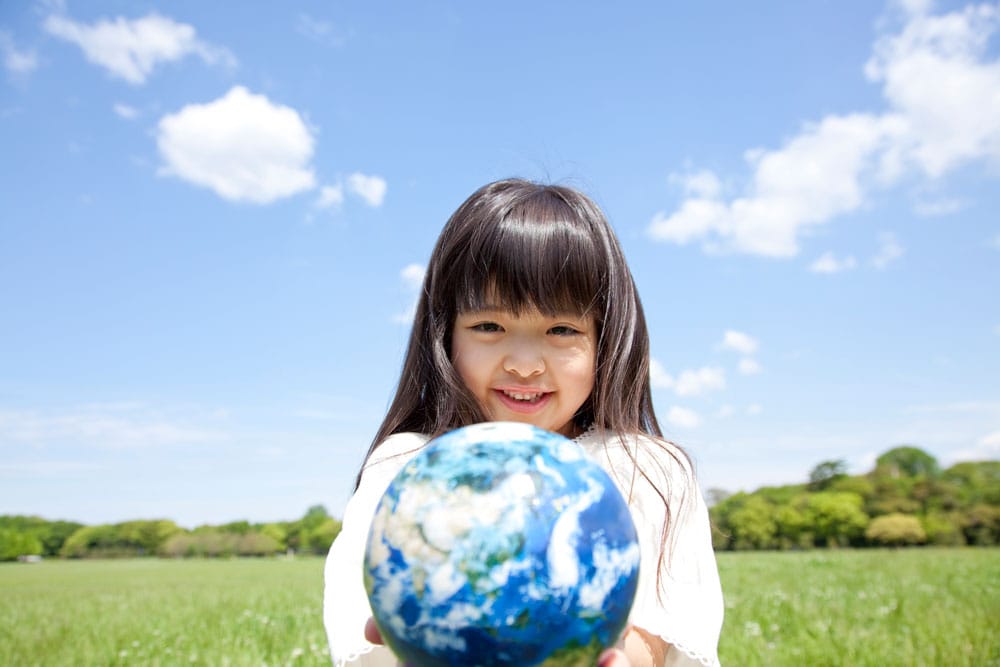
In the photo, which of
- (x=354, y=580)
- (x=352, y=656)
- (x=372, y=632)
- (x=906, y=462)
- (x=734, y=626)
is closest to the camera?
(x=372, y=632)

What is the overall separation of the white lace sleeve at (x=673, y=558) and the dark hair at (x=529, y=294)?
0.11ft

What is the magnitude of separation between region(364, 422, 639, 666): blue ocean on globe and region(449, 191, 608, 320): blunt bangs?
829mm

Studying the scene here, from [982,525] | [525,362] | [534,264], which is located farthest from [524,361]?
[982,525]

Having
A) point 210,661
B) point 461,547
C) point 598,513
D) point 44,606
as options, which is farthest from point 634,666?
point 44,606

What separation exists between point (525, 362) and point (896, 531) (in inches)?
1859

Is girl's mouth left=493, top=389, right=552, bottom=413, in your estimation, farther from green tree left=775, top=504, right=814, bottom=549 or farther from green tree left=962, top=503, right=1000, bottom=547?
green tree left=775, top=504, right=814, bottom=549

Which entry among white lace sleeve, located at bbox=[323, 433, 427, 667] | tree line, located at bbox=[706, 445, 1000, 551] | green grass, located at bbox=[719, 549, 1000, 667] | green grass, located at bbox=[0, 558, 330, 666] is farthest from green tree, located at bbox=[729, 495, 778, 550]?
white lace sleeve, located at bbox=[323, 433, 427, 667]

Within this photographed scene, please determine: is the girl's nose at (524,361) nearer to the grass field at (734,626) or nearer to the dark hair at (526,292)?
the dark hair at (526,292)

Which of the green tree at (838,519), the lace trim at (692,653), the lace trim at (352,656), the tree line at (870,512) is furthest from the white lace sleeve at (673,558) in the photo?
the green tree at (838,519)

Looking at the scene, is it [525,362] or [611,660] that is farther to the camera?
[525,362]

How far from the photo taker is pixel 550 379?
2.51m

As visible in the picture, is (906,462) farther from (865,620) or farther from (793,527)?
(865,620)

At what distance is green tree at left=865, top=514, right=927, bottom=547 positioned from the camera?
4112cm

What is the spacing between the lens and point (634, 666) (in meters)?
2.18
